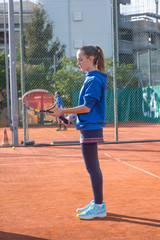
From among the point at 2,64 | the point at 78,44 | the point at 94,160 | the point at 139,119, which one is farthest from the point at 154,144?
the point at 78,44

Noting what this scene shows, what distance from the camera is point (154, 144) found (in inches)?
419

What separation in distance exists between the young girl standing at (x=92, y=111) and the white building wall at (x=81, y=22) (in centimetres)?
3189

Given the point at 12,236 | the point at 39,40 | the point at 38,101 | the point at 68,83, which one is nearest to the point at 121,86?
the point at 68,83

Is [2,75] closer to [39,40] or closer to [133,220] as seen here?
[39,40]

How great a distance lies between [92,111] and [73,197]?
1.51 m

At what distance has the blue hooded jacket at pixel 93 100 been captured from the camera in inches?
145

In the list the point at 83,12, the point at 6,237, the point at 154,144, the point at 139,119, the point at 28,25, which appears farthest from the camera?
the point at 83,12

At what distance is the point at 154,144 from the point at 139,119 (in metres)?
12.1

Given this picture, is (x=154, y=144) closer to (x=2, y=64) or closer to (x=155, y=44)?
(x=2, y=64)

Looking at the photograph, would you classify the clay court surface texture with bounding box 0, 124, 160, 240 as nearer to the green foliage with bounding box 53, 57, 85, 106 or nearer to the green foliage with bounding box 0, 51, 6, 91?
the green foliage with bounding box 53, 57, 85, 106

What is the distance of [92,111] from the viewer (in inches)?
148

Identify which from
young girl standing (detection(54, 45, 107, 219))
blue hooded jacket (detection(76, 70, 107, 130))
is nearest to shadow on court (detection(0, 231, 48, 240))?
young girl standing (detection(54, 45, 107, 219))

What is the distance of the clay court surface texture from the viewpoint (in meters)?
3.56

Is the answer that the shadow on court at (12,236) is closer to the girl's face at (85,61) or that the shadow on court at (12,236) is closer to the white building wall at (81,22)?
the girl's face at (85,61)
